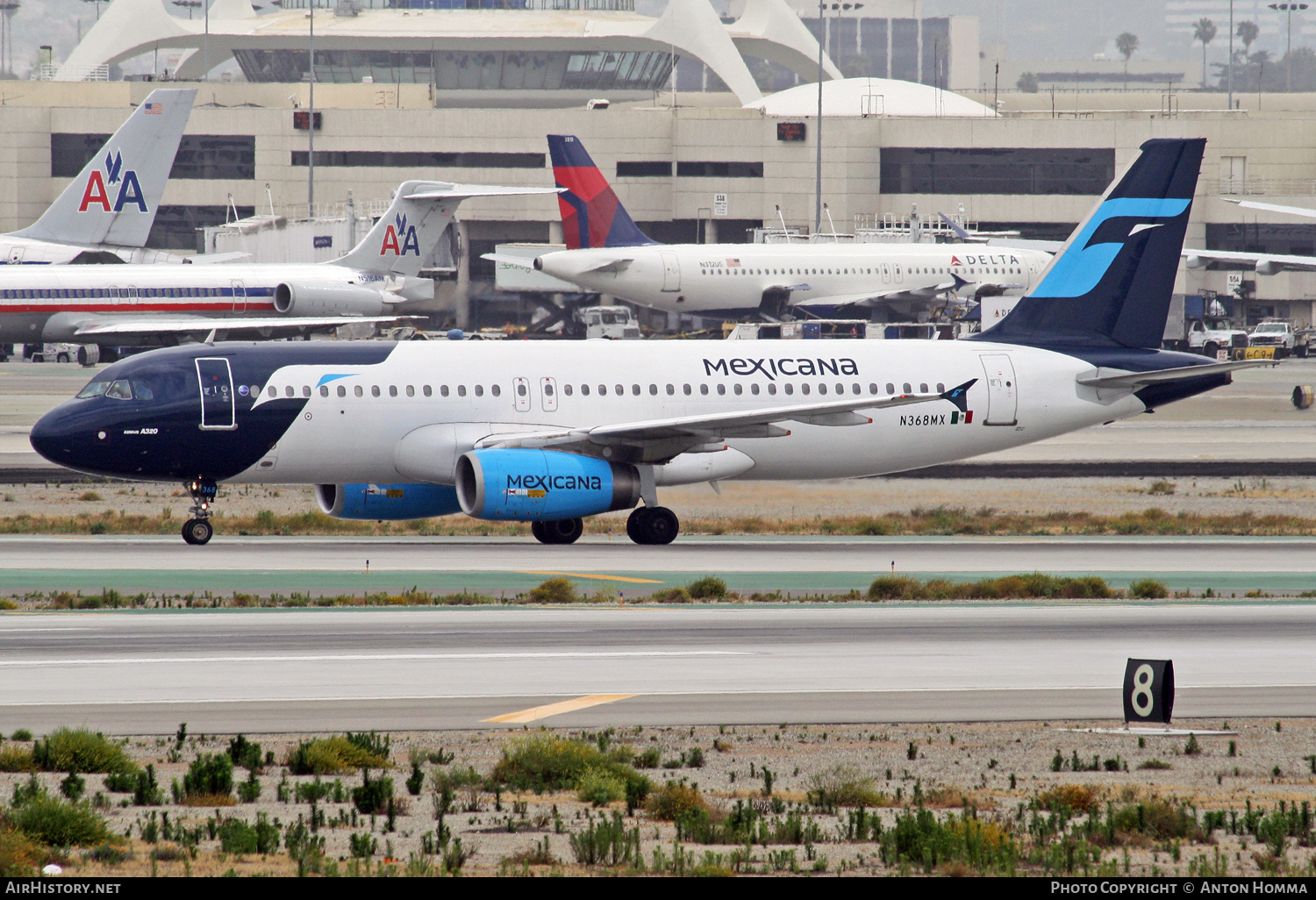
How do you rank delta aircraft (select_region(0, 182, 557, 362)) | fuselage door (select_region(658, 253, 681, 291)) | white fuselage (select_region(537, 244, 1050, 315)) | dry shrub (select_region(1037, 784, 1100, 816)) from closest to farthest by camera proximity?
dry shrub (select_region(1037, 784, 1100, 816)) → delta aircraft (select_region(0, 182, 557, 362)) → white fuselage (select_region(537, 244, 1050, 315)) → fuselage door (select_region(658, 253, 681, 291))

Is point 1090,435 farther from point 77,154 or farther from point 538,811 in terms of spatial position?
point 77,154

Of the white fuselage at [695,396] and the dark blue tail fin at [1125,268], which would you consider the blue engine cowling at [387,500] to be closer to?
the white fuselage at [695,396]

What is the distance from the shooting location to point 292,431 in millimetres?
33375

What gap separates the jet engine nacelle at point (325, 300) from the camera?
76.6 metres

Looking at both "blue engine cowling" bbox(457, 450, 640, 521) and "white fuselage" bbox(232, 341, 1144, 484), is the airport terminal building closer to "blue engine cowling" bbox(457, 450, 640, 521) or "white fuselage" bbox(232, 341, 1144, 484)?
"white fuselage" bbox(232, 341, 1144, 484)

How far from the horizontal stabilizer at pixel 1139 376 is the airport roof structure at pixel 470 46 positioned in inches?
5099

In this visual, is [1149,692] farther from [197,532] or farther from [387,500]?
[197,532]

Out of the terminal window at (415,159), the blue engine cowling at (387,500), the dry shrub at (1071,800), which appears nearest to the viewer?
the dry shrub at (1071,800)

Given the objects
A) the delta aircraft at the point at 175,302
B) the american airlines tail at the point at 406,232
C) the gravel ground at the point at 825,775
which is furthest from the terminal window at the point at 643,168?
the gravel ground at the point at 825,775

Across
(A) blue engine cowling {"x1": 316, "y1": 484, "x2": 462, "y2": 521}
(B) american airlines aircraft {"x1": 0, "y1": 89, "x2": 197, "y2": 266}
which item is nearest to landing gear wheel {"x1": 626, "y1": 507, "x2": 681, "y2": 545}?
(A) blue engine cowling {"x1": 316, "y1": 484, "x2": 462, "y2": 521}

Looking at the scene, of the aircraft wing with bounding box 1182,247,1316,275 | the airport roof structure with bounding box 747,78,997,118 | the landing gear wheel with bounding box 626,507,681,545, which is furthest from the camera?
the airport roof structure with bounding box 747,78,997,118

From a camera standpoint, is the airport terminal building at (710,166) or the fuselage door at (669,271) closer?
Result: the fuselage door at (669,271)

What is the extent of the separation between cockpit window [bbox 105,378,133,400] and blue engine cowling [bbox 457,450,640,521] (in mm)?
6763

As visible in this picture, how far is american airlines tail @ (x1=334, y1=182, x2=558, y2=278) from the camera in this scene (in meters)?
82.8
